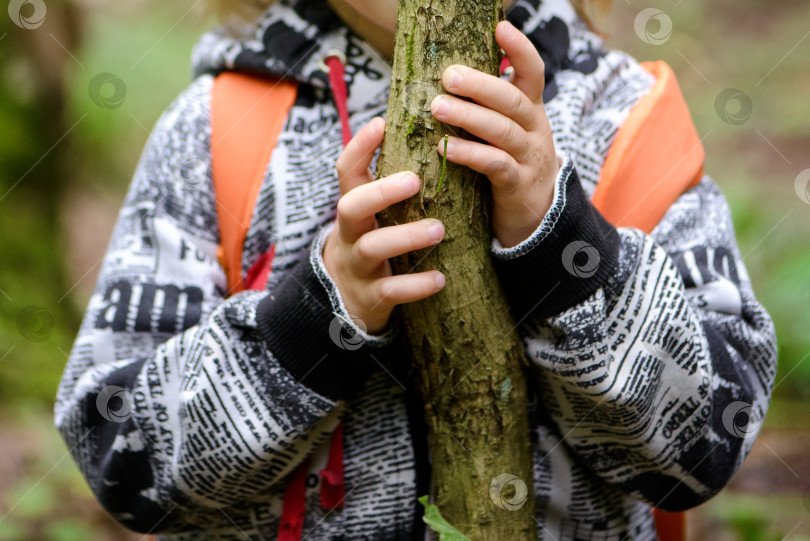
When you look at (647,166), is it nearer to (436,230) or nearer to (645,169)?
(645,169)

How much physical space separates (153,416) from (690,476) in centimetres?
101

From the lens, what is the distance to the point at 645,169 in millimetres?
1324

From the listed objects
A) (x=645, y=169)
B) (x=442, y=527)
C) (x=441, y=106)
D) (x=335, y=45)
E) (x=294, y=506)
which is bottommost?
(x=294, y=506)

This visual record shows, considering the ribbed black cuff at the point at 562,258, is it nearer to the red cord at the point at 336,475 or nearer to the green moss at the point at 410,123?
the green moss at the point at 410,123

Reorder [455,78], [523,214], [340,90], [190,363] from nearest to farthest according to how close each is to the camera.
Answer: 1. [455,78]
2. [523,214]
3. [190,363]
4. [340,90]

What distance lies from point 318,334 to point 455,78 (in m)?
0.48

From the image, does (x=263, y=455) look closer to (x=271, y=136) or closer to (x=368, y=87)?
(x=271, y=136)

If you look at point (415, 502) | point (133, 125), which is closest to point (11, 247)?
point (133, 125)

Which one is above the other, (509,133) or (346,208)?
(509,133)

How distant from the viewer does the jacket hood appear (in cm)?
135

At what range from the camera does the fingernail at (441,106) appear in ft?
3.15

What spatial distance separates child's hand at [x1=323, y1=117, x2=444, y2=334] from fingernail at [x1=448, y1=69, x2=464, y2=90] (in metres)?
0.14

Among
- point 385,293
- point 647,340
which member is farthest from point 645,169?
point 385,293

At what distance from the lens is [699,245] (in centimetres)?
130
